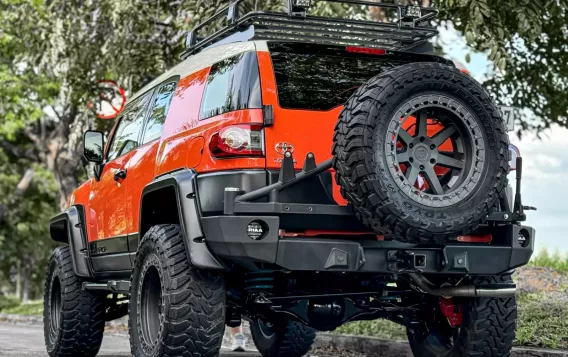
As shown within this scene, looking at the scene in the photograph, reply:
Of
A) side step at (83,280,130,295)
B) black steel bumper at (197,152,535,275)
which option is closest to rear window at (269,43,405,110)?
black steel bumper at (197,152,535,275)

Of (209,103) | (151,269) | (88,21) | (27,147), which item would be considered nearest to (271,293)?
(151,269)

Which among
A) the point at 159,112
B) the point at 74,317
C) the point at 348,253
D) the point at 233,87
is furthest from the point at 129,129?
the point at 348,253

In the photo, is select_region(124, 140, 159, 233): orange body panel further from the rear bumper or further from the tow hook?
the tow hook

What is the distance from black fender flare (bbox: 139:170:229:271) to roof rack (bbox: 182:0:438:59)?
1.08 meters

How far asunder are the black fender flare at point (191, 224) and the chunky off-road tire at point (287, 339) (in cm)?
298

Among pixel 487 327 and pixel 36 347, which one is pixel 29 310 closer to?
pixel 36 347

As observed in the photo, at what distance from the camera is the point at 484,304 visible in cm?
638

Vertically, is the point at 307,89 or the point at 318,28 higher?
A: the point at 318,28

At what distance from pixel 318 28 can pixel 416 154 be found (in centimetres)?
173

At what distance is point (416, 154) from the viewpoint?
548 centimetres

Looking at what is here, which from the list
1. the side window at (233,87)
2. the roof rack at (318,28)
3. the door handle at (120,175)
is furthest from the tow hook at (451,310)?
the door handle at (120,175)

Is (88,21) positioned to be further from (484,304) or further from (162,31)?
(484,304)

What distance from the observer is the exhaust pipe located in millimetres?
6022

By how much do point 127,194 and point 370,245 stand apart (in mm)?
2374
